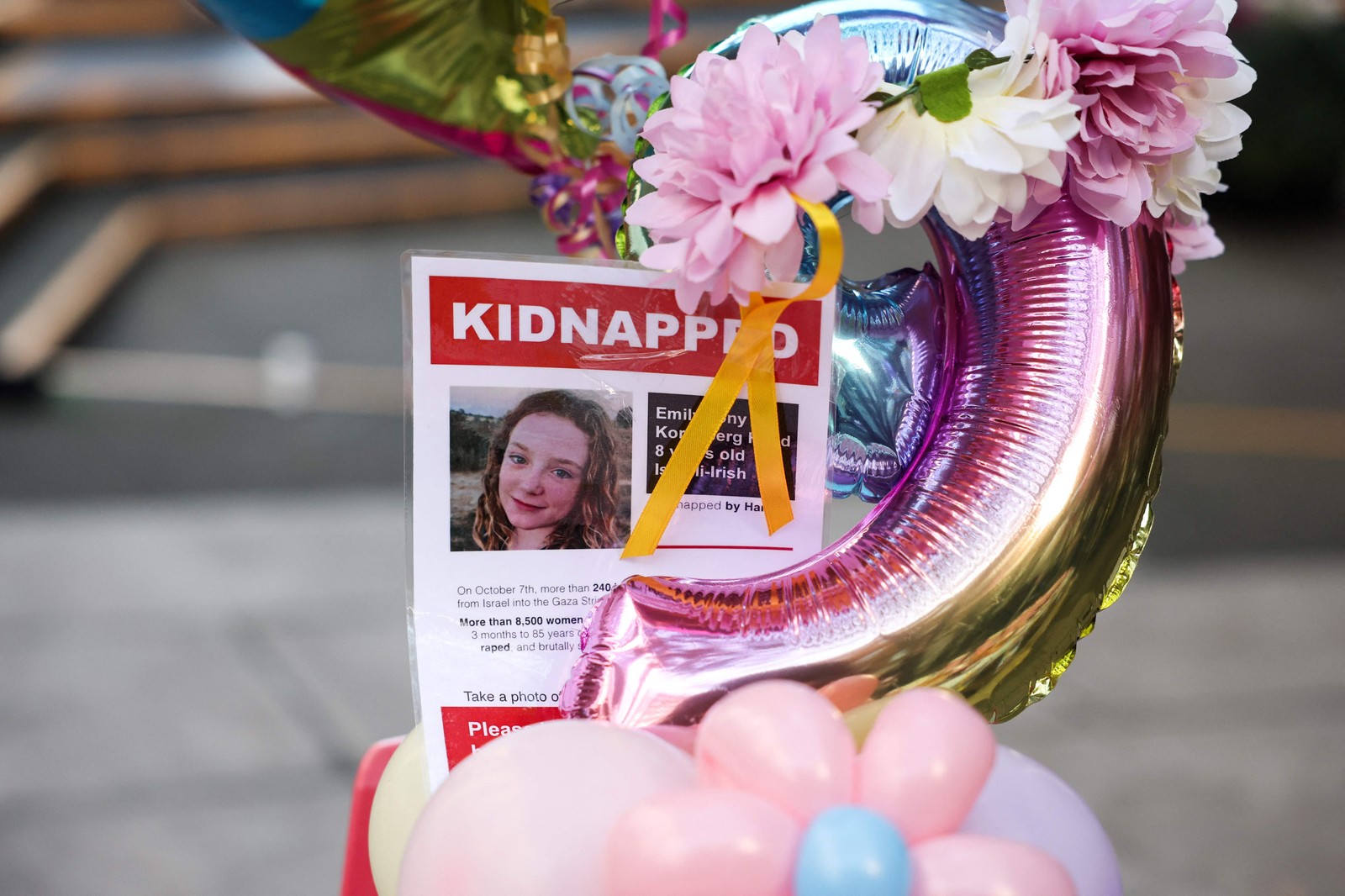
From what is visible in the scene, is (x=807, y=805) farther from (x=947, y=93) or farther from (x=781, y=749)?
(x=947, y=93)

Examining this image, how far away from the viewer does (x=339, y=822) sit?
1.96 meters

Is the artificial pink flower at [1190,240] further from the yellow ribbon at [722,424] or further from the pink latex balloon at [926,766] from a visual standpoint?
the pink latex balloon at [926,766]

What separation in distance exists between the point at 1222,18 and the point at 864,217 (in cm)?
19

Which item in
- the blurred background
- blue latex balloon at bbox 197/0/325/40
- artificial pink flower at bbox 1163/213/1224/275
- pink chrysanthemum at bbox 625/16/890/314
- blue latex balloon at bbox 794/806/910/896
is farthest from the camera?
the blurred background

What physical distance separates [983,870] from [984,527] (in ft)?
0.61

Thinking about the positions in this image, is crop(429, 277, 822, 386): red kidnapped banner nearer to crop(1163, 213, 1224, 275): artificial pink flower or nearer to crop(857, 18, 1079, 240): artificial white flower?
crop(857, 18, 1079, 240): artificial white flower

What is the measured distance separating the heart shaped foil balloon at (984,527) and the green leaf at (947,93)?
0.05 metres

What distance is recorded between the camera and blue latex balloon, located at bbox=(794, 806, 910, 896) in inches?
15.1

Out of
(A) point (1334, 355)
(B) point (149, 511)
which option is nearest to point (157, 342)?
A: (B) point (149, 511)

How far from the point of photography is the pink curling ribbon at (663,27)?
0.79 m

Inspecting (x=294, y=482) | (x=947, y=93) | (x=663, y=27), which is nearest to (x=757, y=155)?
(x=947, y=93)

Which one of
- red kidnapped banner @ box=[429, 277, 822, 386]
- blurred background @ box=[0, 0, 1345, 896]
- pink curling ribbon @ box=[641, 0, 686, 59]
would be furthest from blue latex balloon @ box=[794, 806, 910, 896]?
blurred background @ box=[0, 0, 1345, 896]

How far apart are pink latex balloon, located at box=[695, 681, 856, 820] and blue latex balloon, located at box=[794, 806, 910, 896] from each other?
0.5 inches

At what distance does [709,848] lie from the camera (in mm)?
387
